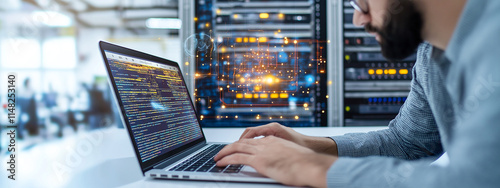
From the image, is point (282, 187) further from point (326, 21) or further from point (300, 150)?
point (326, 21)

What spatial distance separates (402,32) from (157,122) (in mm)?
594

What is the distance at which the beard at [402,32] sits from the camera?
1.53 feet

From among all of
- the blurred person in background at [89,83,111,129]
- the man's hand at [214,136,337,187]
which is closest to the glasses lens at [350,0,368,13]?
the man's hand at [214,136,337,187]

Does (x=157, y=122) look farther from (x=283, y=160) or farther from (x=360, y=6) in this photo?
(x=360, y=6)

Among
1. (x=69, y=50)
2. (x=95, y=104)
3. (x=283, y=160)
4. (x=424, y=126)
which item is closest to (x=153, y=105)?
(x=283, y=160)

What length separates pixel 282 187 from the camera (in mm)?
459

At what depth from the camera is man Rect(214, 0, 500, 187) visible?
0.26 m

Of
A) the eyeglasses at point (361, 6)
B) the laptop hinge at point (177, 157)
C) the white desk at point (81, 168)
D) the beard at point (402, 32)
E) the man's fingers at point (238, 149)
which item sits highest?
the eyeglasses at point (361, 6)

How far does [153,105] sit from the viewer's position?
26.4 inches

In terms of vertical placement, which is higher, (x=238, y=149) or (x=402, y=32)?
(x=402, y=32)

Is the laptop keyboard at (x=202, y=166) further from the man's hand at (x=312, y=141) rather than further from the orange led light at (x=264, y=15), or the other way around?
the orange led light at (x=264, y=15)
